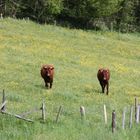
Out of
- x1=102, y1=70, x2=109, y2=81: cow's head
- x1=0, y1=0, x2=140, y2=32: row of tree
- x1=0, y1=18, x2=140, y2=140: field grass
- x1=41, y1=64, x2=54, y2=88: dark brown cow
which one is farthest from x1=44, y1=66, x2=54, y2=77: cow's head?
x1=0, y1=0, x2=140, y2=32: row of tree

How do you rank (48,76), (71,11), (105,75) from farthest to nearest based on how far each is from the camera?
1. (71,11)
2. (105,75)
3. (48,76)

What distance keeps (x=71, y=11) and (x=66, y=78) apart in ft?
148

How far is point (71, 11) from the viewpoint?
8256cm

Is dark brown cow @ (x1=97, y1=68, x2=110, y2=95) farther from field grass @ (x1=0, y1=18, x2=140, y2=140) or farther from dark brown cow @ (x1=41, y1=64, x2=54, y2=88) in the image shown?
dark brown cow @ (x1=41, y1=64, x2=54, y2=88)

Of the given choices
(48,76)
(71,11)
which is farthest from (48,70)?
(71,11)

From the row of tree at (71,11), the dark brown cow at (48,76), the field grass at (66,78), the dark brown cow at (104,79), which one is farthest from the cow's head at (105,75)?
the row of tree at (71,11)

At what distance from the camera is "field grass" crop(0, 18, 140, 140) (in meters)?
21.9

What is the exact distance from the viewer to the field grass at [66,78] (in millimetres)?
21906

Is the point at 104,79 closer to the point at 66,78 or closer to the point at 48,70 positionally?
the point at 48,70

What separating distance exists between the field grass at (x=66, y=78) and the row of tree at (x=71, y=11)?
5.84 m

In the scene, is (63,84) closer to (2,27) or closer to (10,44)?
(10,44)

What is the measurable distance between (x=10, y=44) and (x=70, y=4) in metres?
32.8

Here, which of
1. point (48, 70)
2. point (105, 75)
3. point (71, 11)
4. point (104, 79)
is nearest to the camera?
point (104, 79)

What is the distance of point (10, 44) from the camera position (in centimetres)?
5325
